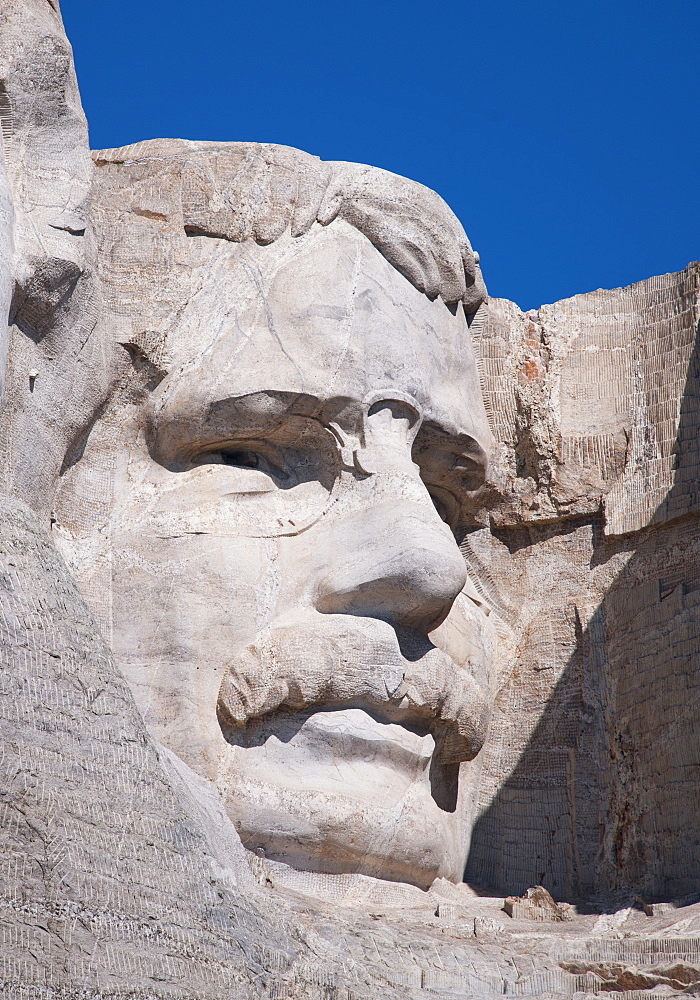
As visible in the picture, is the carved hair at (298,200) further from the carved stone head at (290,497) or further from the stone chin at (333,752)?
the stone chin at (333,752)

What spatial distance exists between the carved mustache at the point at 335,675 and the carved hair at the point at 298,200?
3.63ft

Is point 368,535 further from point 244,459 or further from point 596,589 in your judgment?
point 596,589

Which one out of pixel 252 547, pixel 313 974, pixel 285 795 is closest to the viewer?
pixel 313 974

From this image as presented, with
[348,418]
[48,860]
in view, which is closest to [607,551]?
[348,418]

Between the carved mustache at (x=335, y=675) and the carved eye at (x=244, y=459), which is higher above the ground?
the carved eye at (x=244, y=459)

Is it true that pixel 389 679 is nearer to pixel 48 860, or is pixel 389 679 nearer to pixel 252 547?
pixel 252 547

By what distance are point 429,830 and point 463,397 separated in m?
1.30

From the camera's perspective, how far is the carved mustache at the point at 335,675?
149 inches

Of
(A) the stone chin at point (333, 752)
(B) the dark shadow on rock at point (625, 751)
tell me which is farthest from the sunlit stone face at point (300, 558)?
(B) the dark shadow on rock at point (625, 751)

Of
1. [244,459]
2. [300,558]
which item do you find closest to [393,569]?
[300,558]

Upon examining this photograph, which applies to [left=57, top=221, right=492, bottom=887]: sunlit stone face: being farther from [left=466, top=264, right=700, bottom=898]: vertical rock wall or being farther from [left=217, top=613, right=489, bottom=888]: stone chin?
[left=466, top=264, right=700, bottom=898]: vertical rock wall

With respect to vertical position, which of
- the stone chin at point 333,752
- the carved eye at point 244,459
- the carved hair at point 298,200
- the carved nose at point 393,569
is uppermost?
the carved hair at point 298,200

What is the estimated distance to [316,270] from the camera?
4.23 metres

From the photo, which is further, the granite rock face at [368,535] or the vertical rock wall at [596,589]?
the vertical rock wall at [596,589]
